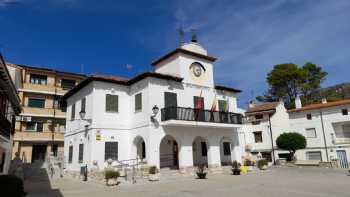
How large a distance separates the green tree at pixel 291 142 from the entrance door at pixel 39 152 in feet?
93.7

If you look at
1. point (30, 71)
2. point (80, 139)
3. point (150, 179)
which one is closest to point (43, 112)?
point (30, 71)

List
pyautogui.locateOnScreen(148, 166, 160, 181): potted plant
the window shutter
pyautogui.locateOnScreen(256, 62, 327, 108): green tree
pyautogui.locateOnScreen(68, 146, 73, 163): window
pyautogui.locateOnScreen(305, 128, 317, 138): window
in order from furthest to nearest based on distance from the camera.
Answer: pyautogui.locateOnScreen(256, 62, 327, 108): green tree → pyautogui.locateOnScreen(305, 128, 317, 138): window → the window shutter → pyautogui.locateOnScreen(68, 146, 73, 163): window → pyautogui.locateOnScreen(148, 166, 160, 181): potted plant

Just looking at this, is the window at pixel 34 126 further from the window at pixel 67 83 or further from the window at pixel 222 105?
the window at pixel 222 105

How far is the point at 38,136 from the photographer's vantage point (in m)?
32.2

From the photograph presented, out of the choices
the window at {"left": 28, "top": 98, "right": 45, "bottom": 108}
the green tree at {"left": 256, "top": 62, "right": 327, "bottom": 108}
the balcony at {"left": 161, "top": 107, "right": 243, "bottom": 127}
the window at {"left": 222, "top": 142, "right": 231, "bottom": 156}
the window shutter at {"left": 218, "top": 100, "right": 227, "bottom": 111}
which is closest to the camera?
the balcony at {"left": 161, "top": 107, "right": 243, "bottom": 127}

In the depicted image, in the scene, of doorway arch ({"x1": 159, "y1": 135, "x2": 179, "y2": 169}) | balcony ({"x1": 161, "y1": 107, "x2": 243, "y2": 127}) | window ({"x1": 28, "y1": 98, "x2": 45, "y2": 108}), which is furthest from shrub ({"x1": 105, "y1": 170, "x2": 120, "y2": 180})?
window ({"x1": 28, "y1": 98, "x2": 45, "y2": 108})

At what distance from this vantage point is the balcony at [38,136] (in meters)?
31.3

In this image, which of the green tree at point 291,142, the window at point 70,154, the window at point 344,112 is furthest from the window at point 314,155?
the window at point 70,154

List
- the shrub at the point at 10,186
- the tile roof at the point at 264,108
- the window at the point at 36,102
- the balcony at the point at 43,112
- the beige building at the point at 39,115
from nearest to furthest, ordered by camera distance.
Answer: the shrub at the point at 10,186 < the beige building at the point at 39,115 < the balcony at the point at 43,112 < the window at the point at 36,102 < the tile roof at the point at 264,108

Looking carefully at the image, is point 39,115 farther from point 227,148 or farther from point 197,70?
point 227,148

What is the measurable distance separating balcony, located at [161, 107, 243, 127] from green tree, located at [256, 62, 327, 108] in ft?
77.3

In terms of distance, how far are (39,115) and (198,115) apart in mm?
22359

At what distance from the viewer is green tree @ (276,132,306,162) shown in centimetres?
3089

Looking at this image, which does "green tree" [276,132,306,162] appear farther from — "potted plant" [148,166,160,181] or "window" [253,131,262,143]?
"potted plant" [148,166,160,181]
